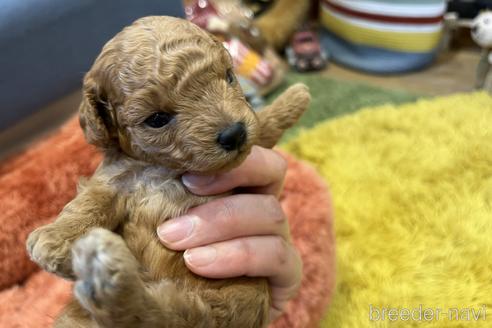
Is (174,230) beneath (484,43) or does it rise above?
above

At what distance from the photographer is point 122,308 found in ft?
1.90

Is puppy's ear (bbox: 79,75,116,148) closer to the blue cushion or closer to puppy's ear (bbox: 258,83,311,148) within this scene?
puppy's ear (bbox: 258,83,311,148)

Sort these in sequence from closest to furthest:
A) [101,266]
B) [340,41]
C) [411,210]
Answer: [101,266] < [411,210] < [340,41]

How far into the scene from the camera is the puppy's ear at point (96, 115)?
70 cm

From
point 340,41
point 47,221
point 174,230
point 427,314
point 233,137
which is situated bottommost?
point 340,41

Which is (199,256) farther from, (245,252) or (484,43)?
(484,43)

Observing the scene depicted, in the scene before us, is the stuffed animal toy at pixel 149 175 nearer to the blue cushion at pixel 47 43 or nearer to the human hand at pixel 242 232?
the human hand at pixel 242 232

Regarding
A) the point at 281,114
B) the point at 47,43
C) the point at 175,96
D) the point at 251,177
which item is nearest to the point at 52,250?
the point at 175,96

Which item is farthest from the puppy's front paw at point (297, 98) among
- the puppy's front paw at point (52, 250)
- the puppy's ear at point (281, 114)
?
the puppy's front paw at point (52, 250)

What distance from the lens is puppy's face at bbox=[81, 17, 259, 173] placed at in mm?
635

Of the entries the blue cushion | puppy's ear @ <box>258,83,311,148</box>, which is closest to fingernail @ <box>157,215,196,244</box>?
puppy's ear @ <box>258,83,311,148</box>

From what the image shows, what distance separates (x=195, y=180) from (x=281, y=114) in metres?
0.26

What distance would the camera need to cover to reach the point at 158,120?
2.15 feet

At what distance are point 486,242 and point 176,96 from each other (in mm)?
926
